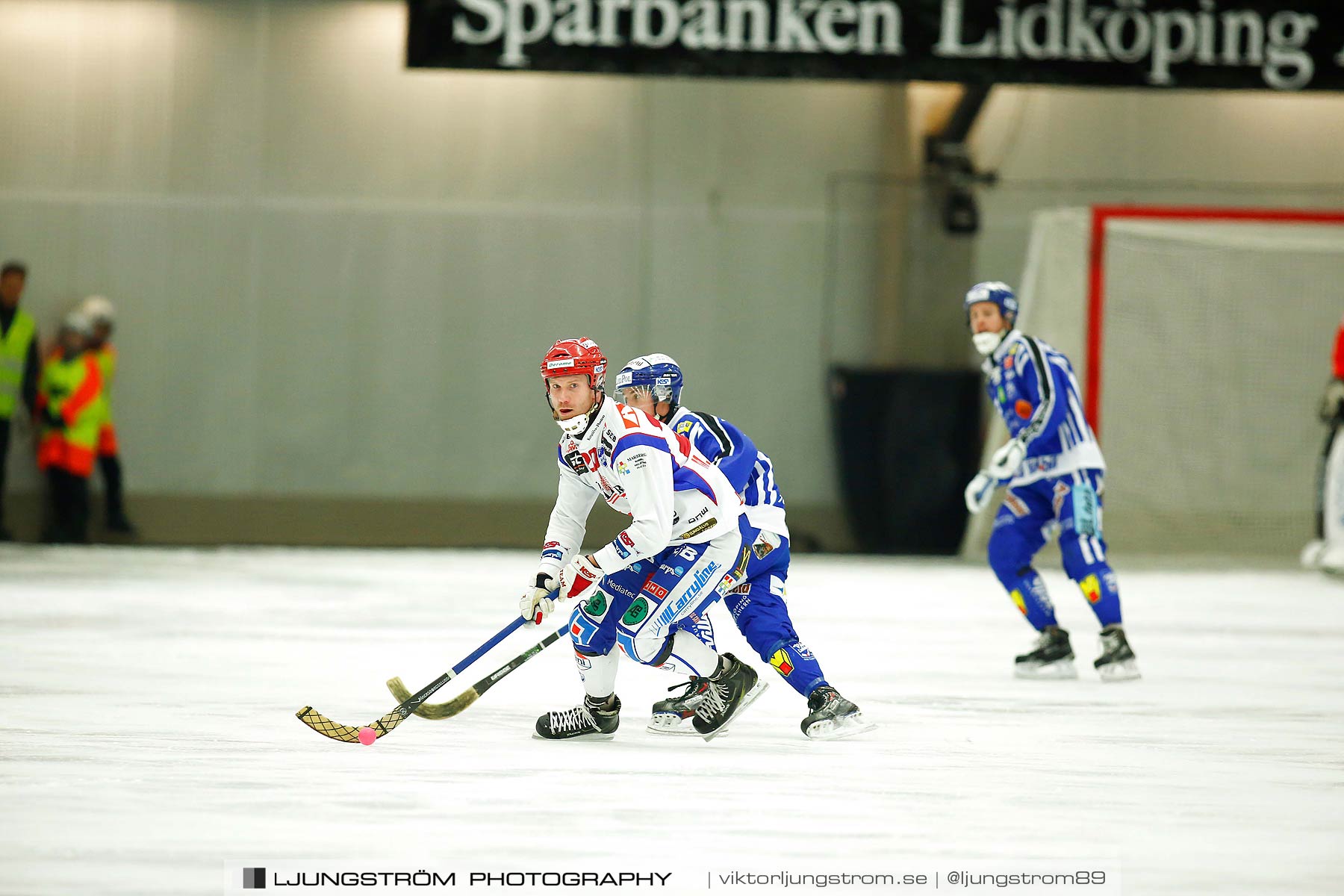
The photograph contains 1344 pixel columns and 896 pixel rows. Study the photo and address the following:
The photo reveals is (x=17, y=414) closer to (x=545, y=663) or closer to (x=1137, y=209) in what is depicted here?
(x=545, y=663)

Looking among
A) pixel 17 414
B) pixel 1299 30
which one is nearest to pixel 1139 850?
pixel 1299 30

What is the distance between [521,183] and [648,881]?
25.5ft

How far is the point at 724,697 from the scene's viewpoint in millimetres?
3873

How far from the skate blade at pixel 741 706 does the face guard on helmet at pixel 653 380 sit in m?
0.74

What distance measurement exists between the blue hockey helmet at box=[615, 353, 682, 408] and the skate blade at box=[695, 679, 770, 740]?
76cm

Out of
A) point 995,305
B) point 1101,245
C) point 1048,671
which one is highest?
point 1101,245

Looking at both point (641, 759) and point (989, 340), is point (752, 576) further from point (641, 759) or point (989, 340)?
point (989, 340)

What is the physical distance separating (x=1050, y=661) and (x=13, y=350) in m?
6.46

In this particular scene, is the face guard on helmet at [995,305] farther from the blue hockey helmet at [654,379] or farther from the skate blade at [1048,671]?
the blue hockey helmet at [654,379]

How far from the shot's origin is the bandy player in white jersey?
360 cm

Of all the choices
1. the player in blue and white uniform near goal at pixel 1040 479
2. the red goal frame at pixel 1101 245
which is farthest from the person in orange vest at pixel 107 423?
the player in blue and white uniform near goal at pixel 1040 479

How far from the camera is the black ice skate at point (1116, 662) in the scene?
16.5 ft

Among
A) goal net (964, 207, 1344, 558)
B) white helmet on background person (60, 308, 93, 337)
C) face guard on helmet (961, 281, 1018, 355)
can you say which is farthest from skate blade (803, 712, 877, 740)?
white helmet on background person (60, 308, 93, 337)

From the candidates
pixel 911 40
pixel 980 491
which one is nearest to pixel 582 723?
pixel 980 491
